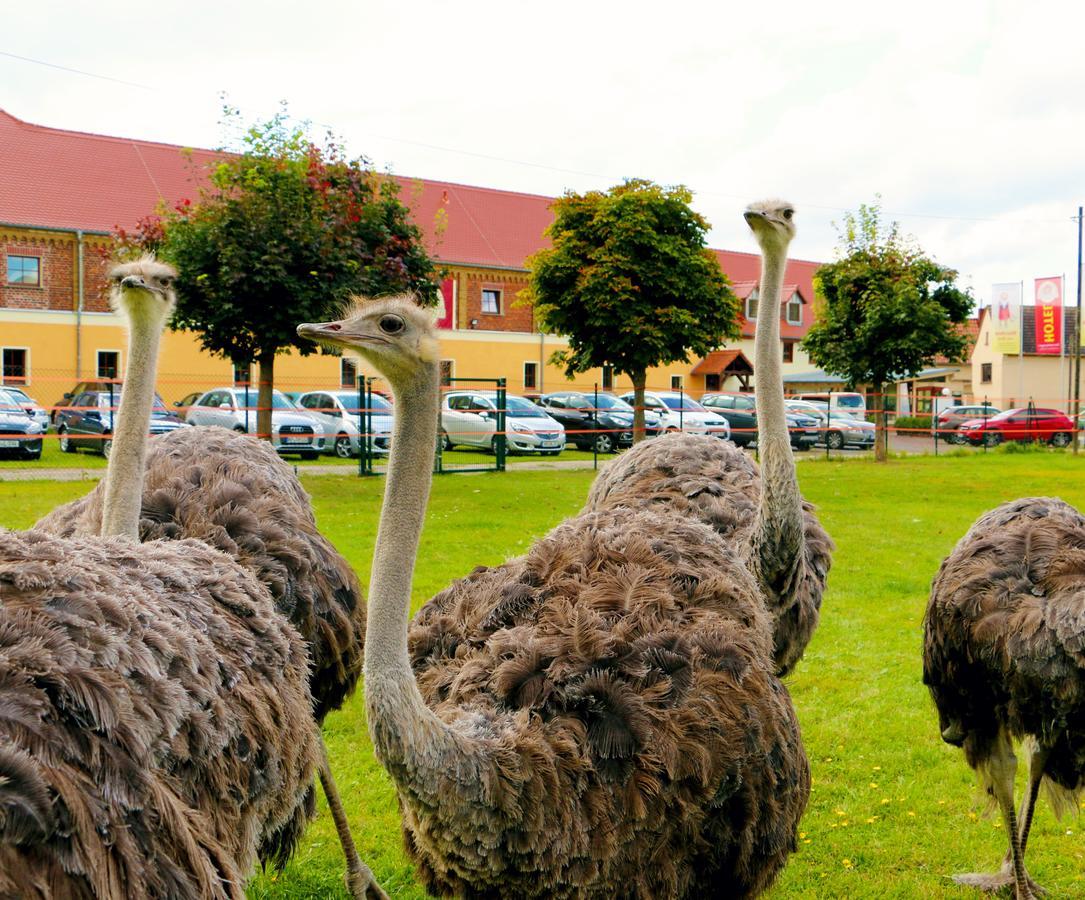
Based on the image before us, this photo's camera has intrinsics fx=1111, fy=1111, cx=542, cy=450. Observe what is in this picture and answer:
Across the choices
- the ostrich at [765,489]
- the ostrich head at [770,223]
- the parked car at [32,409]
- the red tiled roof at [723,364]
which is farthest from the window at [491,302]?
the ostrich head at [770,223]

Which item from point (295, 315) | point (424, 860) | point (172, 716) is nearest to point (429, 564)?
point (295, 315)

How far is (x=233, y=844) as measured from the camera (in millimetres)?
2463

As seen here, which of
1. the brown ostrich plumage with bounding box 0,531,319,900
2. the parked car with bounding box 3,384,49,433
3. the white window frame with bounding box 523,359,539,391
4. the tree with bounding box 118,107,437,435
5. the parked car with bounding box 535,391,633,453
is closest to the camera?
the brown ostrich plumage with bounding box 0,531,319,900

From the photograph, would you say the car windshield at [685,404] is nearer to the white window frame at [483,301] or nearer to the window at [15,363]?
the white window frame at [483,301]

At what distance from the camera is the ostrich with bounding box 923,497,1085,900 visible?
3.72m

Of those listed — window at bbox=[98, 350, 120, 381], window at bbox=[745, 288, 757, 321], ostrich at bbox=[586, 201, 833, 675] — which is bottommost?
ostrich at bbox=[586, 201, 833, 675]

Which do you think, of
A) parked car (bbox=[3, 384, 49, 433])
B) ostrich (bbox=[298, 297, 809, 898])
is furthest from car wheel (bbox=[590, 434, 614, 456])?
ostrich (bbox=[298, 297, 809, 898])

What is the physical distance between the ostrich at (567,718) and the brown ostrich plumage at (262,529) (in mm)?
692

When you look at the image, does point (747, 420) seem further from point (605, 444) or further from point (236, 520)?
point (236, 520)

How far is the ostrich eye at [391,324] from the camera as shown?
263cm

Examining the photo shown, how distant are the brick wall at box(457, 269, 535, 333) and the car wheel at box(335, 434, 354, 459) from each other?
52.5 feet

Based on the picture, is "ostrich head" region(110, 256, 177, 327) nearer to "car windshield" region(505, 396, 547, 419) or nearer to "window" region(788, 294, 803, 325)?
"car windshield" region(505, 396, 547, 419)

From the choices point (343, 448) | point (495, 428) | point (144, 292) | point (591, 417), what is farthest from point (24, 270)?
point (144, 292)

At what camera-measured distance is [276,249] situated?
12.9 meters
